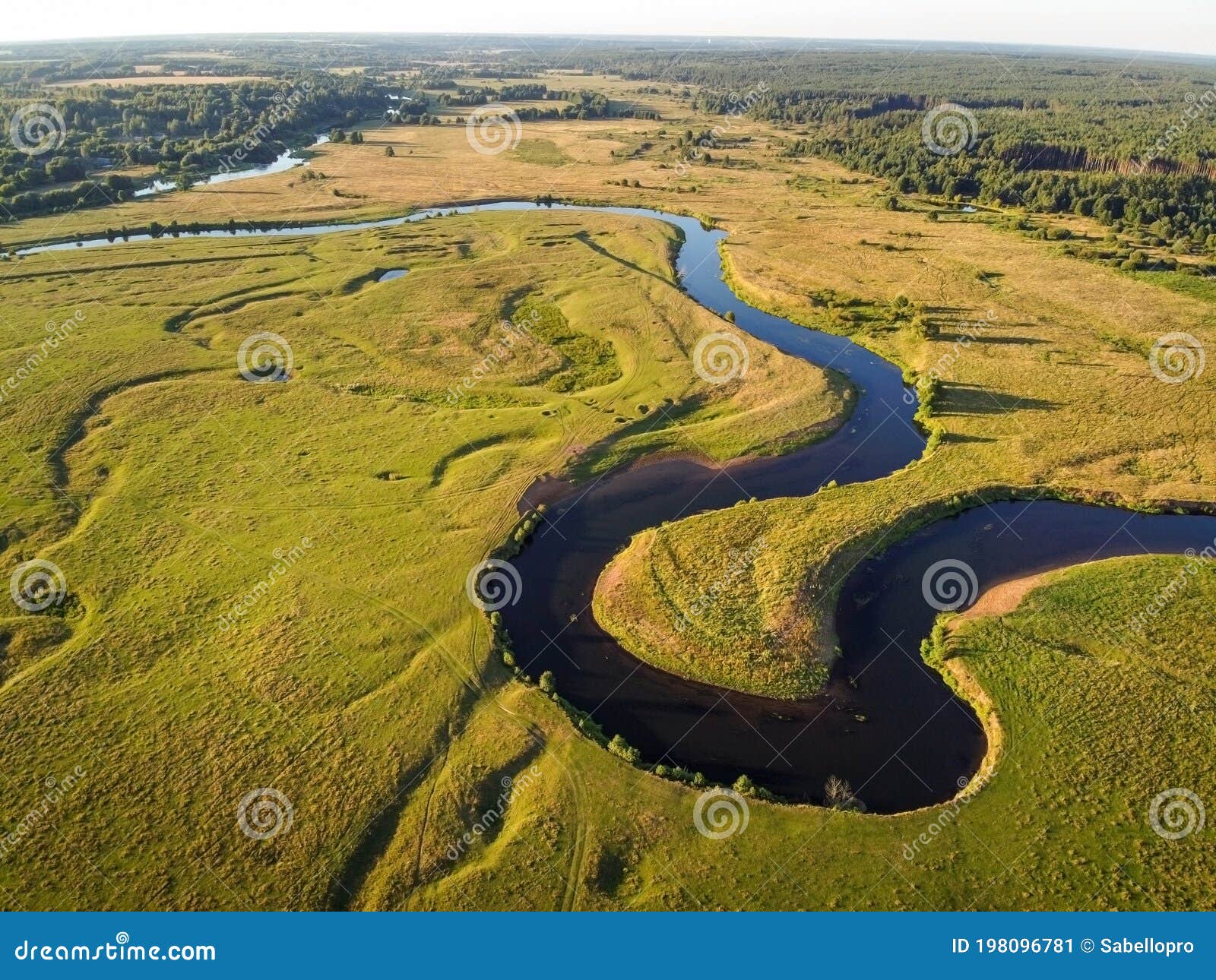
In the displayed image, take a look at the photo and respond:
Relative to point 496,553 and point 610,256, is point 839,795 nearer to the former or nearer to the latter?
point 496,553

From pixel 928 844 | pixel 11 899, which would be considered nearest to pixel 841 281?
pixel 928 844

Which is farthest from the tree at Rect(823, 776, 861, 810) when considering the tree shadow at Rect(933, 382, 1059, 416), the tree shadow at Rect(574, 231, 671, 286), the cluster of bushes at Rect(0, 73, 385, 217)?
the cluster of bushes at Rect(0, 73, 385, 217)

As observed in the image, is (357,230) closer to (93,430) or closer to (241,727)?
(93,430)

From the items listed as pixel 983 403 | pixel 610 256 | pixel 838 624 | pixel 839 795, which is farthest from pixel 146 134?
pixel 839 795

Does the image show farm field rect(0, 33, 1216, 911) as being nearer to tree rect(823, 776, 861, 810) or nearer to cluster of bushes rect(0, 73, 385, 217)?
tree rect(823, 776, 861, 810)

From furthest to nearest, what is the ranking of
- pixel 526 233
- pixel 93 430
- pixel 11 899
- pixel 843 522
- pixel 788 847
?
pixel 526 233 → pixel 93 430 → pixel 843 522 → pixel 788 847 → pixel 11 899
